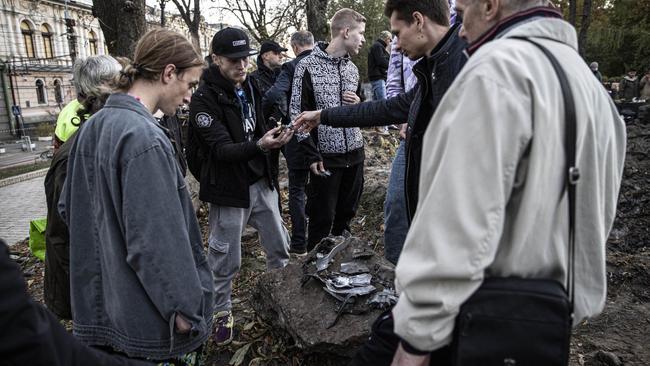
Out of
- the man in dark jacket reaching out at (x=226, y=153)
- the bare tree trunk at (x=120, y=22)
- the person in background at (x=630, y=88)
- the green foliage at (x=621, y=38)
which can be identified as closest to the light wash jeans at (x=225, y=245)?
the man in dark jacket reaching out at (x=226, y=153)

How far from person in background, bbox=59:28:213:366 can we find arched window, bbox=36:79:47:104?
4803 centimetres

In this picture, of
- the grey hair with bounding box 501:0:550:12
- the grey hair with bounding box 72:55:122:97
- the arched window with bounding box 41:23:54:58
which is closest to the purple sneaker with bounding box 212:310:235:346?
the grey hair with bounding box 72:55:122:97

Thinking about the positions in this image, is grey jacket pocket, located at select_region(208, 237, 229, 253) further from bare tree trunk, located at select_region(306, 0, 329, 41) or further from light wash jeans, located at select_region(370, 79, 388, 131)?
bare tree trunk, located at select_region(306, 0, 329, 41)

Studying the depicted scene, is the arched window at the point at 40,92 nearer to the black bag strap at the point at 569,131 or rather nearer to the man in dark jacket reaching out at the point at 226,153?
the man in dark jacket reaching out at the point at 226,153

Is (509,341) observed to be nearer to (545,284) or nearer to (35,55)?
(545,284)

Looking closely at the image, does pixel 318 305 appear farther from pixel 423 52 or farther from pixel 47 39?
pixel 47 39

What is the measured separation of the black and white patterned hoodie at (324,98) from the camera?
14.2 ft

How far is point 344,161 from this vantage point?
4383 millimetres

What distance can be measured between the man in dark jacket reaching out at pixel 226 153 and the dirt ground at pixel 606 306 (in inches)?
10.0

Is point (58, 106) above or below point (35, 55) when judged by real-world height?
below

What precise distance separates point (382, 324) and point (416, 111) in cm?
126

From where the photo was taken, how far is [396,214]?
3521mm

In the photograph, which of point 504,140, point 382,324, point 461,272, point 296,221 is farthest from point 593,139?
point 296,221

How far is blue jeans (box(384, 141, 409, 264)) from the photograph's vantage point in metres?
3.50
